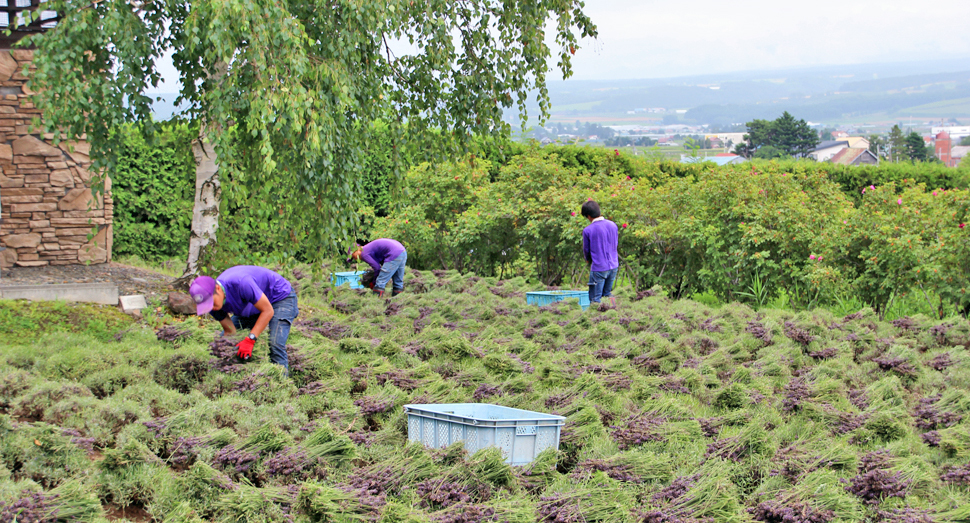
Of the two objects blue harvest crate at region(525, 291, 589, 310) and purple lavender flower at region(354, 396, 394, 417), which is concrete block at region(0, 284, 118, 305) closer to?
purple lavender flower at region(354, 396, 394, 417)

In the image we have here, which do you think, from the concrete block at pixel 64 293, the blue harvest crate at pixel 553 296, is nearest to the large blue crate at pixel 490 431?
the blue harvest crate at pixel 553 296

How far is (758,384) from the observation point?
5.44m

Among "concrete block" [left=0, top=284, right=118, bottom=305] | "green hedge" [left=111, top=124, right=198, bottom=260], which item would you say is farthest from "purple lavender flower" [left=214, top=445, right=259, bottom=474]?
"green hedge" [left=111, top=124, right=198, bottom=260]

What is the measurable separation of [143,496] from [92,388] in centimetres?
168

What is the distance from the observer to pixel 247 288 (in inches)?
197

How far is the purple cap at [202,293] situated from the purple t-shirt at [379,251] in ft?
13.9

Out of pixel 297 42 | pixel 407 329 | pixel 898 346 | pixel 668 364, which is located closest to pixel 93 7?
pixel 297 42

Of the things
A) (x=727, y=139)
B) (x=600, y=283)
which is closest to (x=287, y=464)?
(x=600, y=283)

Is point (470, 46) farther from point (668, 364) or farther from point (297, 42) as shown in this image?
point (668, 364)

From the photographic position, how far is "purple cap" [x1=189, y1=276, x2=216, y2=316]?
4.64 metres

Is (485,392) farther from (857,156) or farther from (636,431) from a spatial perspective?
(857,156)

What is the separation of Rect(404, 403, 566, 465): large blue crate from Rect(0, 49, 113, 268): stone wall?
19.7 ft

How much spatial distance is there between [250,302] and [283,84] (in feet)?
5.33

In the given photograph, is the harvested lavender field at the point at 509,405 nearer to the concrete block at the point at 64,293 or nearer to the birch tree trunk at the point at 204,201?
the concrete block at the point at 64,293
